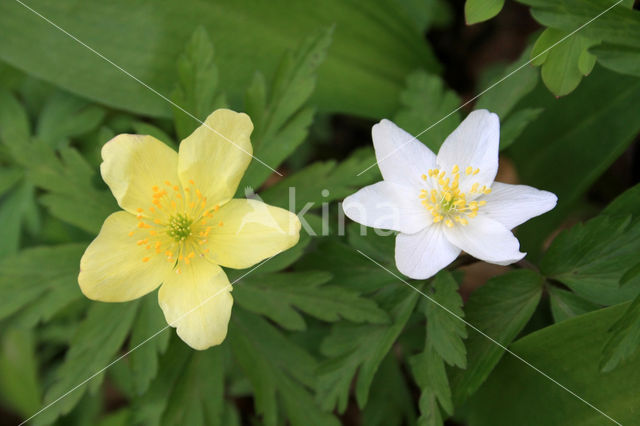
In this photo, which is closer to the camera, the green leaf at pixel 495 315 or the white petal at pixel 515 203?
the white petal at pixel 515 203

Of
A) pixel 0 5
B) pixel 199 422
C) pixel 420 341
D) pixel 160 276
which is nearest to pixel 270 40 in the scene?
pixel 0 5

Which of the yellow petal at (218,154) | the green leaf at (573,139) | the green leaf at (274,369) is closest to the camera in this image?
the yellow petal at (218,154)

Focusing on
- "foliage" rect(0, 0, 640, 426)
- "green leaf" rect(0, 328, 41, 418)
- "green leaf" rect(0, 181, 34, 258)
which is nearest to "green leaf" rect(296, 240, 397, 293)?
"foliage" rect(0, 0, 640, 426)

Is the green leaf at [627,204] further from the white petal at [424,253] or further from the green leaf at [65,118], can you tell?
the green leaf at [65,118]

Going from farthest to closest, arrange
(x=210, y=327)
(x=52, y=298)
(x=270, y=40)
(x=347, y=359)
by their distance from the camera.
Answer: (x=270, y=40) → (x=52, y=298) → (x=347, y=359) → (x=210, y=327)

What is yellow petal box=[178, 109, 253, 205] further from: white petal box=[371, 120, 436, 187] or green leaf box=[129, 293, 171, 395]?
green leaf box=[129, 293, 171, 395]

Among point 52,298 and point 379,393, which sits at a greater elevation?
point 52,298

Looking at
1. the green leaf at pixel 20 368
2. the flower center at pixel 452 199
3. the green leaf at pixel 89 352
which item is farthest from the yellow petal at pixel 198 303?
the green leaf at pixel 20 368

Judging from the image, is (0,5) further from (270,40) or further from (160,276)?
(160,276)
